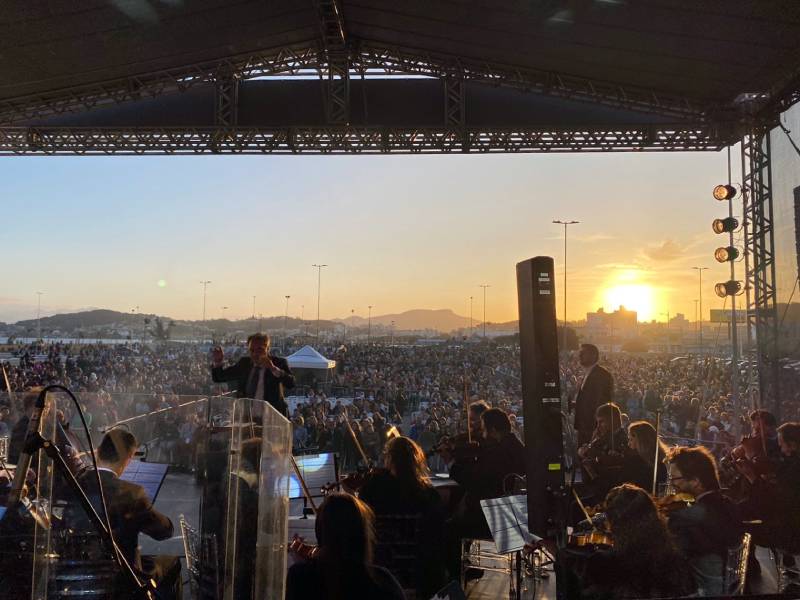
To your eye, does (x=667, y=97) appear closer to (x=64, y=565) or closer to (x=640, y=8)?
(x=640, y=8)

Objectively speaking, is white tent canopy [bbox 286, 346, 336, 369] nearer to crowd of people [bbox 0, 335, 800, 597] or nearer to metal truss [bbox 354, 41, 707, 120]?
crowd of people [bbox 0, 335, 800, 597]

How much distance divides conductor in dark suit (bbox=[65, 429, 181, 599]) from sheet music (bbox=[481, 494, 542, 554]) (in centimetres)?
168

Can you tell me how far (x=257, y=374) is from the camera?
5.15 m

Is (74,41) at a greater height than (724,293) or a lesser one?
greater

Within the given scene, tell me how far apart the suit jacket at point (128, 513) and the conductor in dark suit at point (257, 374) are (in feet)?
8.16

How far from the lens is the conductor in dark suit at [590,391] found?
5383 millimetres

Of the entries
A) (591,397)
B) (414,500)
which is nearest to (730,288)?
(591,397)

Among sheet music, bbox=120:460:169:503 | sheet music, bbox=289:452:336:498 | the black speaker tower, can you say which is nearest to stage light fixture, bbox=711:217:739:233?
the black speaker tower

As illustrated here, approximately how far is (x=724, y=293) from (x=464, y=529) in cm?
560

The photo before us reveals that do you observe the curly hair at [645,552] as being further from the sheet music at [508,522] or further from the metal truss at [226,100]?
the metal truss at [226,100]

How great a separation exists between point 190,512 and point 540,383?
2492 millimetres

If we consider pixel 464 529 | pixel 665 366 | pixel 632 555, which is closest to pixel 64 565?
pixel 632 555

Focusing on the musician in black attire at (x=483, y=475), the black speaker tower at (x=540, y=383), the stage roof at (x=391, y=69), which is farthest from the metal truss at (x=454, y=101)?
the musician in black attire at (x=483, y=475)

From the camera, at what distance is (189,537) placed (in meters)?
2.61
